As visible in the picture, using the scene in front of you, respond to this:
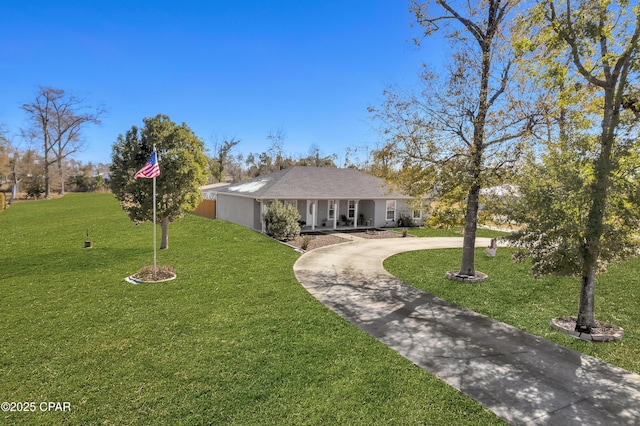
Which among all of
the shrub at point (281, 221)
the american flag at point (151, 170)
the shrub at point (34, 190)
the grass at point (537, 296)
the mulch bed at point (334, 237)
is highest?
the american flag at point (151, 170)

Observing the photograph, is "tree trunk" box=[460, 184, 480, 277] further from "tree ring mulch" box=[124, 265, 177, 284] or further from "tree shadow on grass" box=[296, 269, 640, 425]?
"tree ring mulch" box=[124, 265, 177, 284]

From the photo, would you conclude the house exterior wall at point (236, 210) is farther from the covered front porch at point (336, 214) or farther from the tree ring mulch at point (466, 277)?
the tree ring mulch at point (466, 277)

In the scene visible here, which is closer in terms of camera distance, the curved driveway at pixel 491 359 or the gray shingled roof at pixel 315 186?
the curved driveway at pixel 491 359

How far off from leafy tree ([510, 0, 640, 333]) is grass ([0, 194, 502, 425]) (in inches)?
177

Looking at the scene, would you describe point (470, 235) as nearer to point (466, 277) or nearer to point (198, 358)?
point (466, 277)

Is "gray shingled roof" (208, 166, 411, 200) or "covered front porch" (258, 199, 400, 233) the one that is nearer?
"gray shingled roof" (208, 166, 411, 200)

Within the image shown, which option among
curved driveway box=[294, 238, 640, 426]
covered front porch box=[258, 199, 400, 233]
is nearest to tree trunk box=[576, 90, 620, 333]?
curved driveway box=[294, 238, 640, 426]

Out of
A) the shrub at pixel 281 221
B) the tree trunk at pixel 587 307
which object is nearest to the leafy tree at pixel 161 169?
the shrub at pixel 281 221

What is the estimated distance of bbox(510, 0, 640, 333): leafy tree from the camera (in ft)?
23.3

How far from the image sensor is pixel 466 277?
1230 cm

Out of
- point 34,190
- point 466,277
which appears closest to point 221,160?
point 34,190

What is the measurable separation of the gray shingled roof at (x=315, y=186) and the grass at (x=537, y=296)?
27.1ft

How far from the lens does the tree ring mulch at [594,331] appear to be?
285 inches

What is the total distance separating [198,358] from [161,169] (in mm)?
10105
